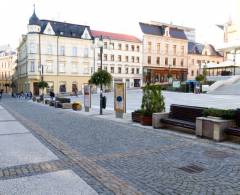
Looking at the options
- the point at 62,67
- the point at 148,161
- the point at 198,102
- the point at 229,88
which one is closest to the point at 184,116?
the point at 148,161

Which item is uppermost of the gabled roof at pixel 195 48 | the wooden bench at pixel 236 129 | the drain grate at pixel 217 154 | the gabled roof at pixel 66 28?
the gabled roof at pixel 66 28

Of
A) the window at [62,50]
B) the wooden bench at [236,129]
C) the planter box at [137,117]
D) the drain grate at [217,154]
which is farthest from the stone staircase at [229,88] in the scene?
the window at [62,50]

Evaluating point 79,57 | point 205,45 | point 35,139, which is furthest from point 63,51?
point 35,139

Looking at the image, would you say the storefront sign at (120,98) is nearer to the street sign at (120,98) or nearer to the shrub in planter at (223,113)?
the street sign at (120,98)

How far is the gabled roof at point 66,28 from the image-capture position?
6084 centimetres

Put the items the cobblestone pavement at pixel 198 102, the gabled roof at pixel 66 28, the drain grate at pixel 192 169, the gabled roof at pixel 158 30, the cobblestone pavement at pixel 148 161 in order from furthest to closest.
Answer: the gabled roof at pixel 158 30 < the gabled roof at pixel 66 28 < the cobblestone pavement at pixel 198 102 < the drain grate at pixel 192 169 < the cobblestone pavement at pixel 148 161

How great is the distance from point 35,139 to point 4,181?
445 centimetres

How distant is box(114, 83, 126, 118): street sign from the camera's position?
16297 millimetres

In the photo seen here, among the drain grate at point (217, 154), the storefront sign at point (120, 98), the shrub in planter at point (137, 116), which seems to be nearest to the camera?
the drain grate at point (217, 154)

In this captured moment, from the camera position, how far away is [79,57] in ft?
209

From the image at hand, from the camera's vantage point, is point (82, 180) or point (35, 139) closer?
point (82, 180)

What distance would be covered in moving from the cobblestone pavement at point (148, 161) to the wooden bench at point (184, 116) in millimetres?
537

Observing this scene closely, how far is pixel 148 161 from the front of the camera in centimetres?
690

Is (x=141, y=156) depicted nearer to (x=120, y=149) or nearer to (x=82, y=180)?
(x=120, y=149)
